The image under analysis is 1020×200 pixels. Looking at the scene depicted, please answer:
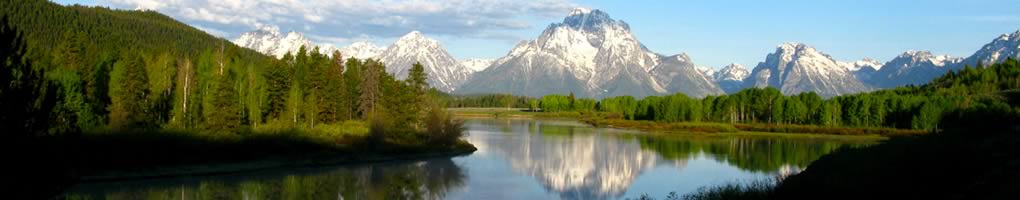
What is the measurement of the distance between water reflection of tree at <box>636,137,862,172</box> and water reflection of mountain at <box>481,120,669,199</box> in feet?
11.6

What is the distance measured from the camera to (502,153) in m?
77.2

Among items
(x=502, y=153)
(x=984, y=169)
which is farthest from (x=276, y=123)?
(x=984, y=169)

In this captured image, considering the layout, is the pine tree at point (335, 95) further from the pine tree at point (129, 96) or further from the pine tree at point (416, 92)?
the pine tree at point (129, 96)

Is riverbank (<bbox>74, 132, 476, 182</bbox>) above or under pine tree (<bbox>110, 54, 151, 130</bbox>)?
under

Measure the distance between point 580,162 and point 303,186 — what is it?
28980 mm

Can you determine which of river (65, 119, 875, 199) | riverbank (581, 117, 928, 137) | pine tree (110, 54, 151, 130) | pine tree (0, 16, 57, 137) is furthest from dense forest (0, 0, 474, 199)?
riverbank (581, 117, 928, 137)

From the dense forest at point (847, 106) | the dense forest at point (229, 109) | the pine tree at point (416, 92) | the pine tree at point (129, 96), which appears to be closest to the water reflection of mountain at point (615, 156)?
the pine tree at point (416, 92)

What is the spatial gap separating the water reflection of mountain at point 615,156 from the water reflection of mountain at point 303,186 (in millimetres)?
8025

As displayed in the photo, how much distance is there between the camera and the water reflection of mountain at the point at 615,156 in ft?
181

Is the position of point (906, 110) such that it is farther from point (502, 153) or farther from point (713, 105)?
point (502, 153)

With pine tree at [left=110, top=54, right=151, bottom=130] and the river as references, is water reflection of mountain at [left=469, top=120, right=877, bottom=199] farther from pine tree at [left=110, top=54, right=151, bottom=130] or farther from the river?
pine tree at [left=110, top=54, right=151, bottom=130]

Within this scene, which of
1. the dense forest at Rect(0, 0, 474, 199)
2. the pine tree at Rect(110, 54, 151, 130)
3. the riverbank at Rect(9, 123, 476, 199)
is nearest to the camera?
the riverbank at Rect(9, 123, 476, 199)

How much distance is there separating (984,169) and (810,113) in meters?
130

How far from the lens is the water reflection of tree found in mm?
69312
